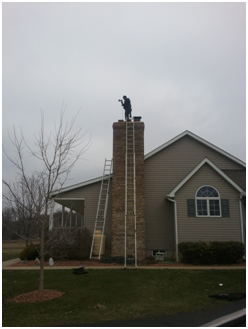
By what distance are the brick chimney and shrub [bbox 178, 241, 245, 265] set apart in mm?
2306

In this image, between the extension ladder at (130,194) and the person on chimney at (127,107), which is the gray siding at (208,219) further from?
the person on chimney at (127,107)

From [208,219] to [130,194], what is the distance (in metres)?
4.14

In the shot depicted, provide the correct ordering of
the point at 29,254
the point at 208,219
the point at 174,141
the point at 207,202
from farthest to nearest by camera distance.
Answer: the point at 174,141 → the point at 207,202 → the point at 29,254 → the point at 208,219

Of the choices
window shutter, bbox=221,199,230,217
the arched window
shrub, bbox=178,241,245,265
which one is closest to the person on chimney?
the arched window

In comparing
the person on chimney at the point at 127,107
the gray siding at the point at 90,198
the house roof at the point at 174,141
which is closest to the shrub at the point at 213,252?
the gray siding at the point at 90,198

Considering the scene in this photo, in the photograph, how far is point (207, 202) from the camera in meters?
14.9

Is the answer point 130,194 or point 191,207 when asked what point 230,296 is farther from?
point 130,194

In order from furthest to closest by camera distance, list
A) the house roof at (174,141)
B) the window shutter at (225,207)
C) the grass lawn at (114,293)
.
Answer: the house roof at (174,141) → the window shutter at (225,207) → the grass lawn at (114,293)

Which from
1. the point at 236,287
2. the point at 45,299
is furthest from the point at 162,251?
the point at 45,299

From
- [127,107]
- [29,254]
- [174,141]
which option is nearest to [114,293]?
[29,254]

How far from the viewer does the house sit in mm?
14547

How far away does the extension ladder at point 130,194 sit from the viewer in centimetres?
1433

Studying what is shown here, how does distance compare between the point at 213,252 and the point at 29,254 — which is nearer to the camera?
the point at 213,252

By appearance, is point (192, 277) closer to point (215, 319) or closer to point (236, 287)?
point (236, 287)
